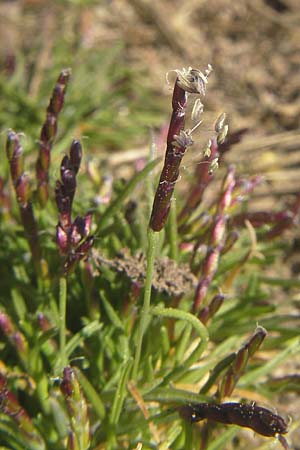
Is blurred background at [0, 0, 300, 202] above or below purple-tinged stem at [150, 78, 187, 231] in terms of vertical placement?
above

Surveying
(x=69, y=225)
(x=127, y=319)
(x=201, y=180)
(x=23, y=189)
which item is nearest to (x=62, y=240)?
(x=69, y=225)

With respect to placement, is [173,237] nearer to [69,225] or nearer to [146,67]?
[69,225]

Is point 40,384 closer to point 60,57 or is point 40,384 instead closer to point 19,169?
point 19,169

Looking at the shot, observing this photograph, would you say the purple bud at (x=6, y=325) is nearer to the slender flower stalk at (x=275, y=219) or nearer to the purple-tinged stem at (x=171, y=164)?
the purple-tinged stem at (x=171, y=164)

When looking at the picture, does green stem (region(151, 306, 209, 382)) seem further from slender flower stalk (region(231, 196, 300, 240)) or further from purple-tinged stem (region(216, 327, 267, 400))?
slender flower stalk (region(231, 196, 300, 240))

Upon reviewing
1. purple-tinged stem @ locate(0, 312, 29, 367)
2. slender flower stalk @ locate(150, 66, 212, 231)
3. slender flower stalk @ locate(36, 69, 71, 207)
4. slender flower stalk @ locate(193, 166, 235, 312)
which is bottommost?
purple-tinged stem @ locate(0, 312, 29, 367)

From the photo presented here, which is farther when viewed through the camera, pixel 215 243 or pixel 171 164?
pixel 215 243

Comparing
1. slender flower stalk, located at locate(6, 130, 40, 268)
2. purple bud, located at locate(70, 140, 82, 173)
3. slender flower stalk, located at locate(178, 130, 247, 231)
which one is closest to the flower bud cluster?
purple bud, located at locate(70, 140, 82, 173)
